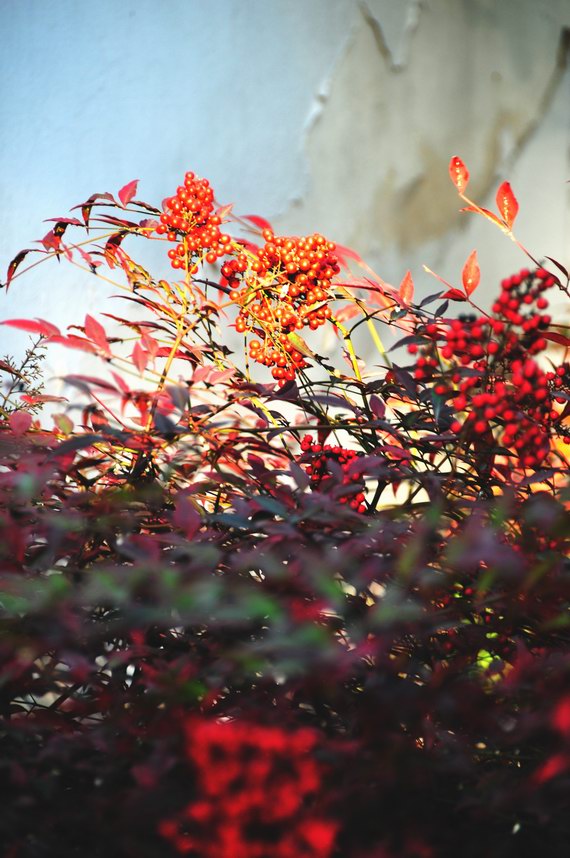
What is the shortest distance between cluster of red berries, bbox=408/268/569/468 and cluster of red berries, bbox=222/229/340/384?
18 cm

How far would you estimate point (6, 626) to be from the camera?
0.63 m

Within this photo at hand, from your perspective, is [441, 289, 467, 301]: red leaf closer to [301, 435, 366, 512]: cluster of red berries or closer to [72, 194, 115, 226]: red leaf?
[301, 435, 366, 512]: cluster of red berries

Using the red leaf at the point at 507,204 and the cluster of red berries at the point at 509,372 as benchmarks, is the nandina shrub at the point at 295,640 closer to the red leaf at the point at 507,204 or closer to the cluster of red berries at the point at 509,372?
the cluster of red berries at the point at 509,372

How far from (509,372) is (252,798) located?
0.53 meters

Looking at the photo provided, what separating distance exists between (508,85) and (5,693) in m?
2.29

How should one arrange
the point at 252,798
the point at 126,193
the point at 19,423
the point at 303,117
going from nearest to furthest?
the point at 252,798 < the point at 19,423 < the point at 126,193 < the point at 303,117

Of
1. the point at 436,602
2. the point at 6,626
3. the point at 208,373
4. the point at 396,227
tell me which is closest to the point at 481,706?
the point at 436,602

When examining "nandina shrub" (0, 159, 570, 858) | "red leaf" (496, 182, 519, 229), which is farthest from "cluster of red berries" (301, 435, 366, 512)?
"red leaf" (496, 182, 519, 229)

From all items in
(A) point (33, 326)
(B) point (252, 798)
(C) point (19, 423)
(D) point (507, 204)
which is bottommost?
(B) point (252, 798)

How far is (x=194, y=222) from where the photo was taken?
97cm

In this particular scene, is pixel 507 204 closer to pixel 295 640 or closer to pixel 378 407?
pixel 378 407

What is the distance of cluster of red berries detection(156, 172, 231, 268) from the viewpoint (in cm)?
96

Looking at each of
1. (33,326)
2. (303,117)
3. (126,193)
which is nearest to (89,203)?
(126,193)

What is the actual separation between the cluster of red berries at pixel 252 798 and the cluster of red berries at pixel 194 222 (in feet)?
2.05
